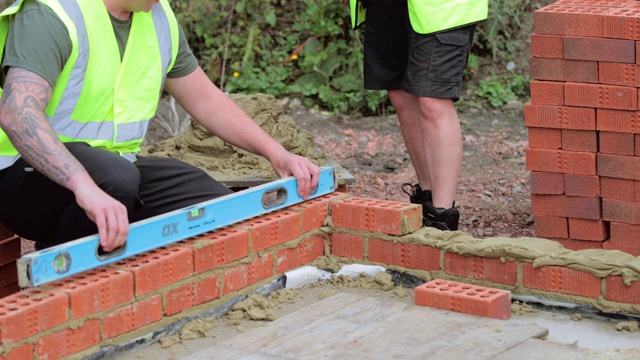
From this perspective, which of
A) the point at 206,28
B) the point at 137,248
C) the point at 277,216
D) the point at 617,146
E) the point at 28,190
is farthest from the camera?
the point at 206,28

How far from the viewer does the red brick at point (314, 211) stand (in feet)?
13.9

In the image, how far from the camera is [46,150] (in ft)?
11.1

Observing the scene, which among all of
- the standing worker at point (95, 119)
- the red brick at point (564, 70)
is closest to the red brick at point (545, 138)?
the red brick at point (564, 70)

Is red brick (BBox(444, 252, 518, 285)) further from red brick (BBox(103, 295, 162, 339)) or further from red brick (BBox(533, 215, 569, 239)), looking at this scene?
red brick (BBox(533, 215, 569, 239))

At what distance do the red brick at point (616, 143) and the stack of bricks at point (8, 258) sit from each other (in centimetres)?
262

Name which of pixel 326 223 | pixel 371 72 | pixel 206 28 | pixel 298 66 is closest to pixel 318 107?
pixel 298 66

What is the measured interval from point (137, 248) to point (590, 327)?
1.57 meters

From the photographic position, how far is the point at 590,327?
371cm

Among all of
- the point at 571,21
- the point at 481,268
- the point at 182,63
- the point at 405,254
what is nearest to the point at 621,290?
the point at 481,268

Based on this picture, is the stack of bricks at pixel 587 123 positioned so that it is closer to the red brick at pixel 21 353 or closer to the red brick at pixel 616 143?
the red brick at pixel 616 143

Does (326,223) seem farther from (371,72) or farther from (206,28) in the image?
(206,28)

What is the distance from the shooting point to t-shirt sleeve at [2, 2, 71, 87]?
11.5 feet

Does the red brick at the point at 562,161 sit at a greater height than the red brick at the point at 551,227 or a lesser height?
greater

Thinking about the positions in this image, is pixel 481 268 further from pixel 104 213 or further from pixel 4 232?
pixel 4 232
